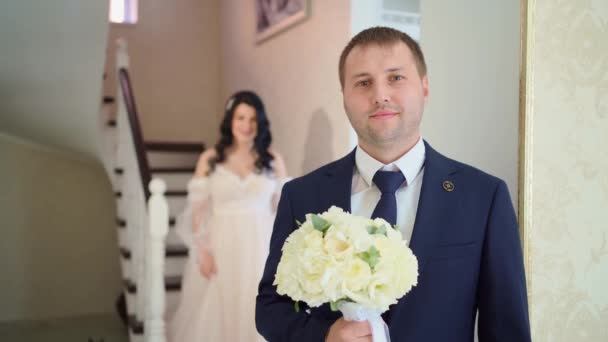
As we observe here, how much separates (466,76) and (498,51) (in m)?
0.13

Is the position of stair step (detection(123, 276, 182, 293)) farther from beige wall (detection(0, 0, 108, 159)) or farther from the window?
the window

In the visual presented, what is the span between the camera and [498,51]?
72.7 inches

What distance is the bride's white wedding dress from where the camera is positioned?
277cm

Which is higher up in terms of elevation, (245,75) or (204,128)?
(245,75)

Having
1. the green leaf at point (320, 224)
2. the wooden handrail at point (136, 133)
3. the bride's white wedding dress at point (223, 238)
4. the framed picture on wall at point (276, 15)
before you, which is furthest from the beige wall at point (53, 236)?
the green leaf at point (320, 224)

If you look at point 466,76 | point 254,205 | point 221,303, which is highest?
point 466,76

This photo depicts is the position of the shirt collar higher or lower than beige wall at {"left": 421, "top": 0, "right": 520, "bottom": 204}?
lower

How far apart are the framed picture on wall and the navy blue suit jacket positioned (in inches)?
87.7

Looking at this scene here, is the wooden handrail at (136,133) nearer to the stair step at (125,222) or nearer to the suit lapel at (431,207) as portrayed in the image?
the stair step at (125,222)

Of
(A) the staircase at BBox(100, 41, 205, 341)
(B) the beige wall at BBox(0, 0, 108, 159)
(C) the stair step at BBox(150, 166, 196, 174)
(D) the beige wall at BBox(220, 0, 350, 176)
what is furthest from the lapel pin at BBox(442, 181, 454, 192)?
(C) the stair step at BBox(150, 166, 196, 174)

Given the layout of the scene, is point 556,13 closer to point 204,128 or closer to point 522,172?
point 522,172

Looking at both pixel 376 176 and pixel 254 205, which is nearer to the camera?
pixel 376 176

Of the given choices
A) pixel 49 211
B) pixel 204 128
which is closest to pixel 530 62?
pixel 204 128

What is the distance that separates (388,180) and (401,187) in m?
0.06
